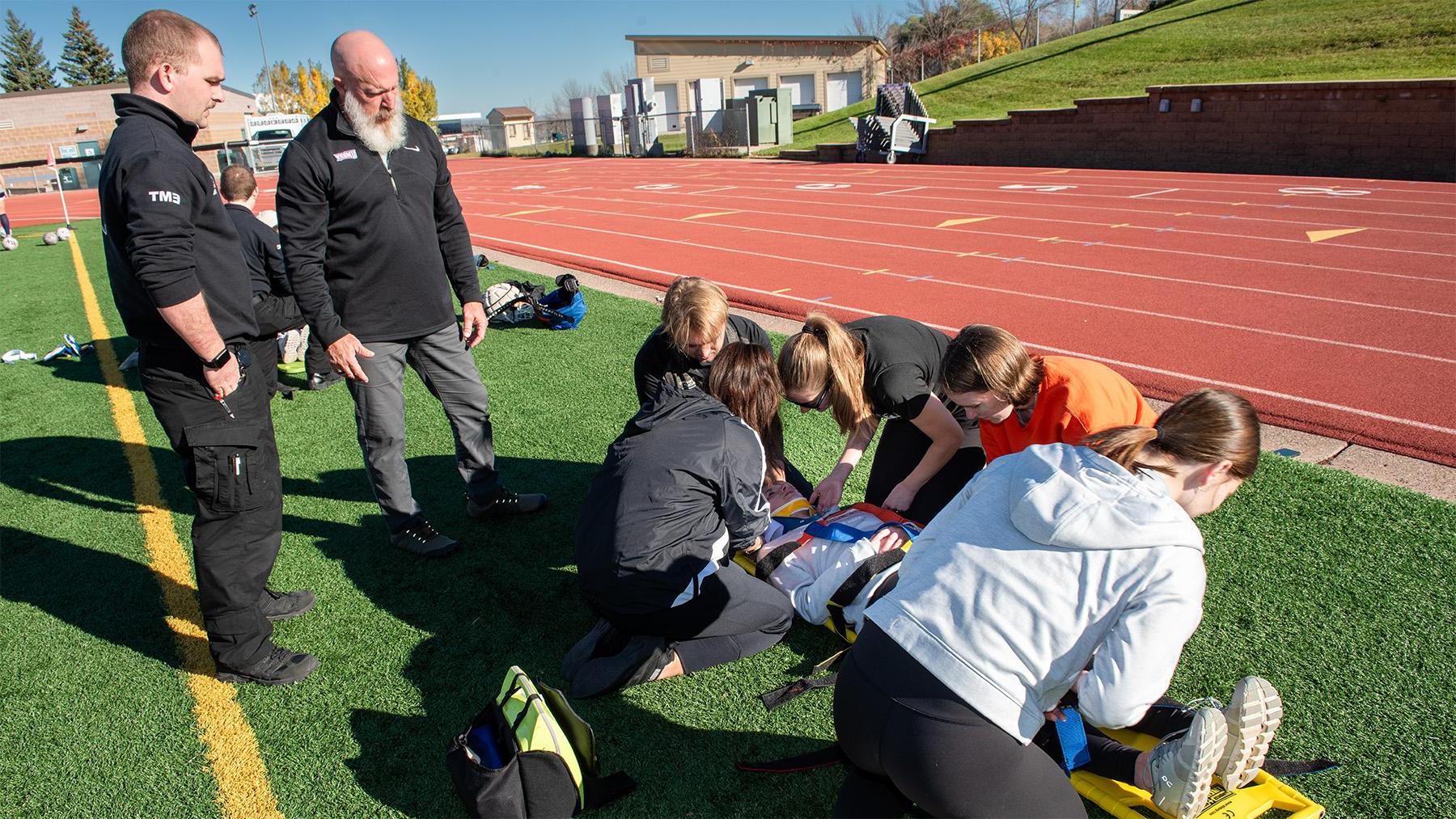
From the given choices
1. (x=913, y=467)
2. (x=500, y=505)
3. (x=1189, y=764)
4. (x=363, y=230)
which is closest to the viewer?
(x=1189, y=764)

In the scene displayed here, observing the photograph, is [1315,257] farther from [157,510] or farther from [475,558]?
[157,510]

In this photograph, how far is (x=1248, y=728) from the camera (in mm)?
2029

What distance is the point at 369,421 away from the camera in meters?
3.56

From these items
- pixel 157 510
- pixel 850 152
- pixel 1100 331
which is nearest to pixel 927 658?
pixel 157 510

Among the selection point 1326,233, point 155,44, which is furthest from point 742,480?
point 1326,233

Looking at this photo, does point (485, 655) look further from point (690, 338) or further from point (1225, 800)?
point (1225, 800)

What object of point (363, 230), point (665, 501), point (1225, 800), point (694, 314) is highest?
point (363, 230)

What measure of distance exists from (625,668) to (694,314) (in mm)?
1316

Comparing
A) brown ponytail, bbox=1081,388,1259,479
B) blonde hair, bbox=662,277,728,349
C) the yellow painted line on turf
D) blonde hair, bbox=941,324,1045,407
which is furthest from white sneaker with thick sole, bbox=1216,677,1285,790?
the yellow painted line on turf

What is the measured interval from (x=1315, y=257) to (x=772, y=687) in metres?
9.33

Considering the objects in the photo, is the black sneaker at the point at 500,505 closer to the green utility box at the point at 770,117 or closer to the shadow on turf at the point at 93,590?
the shadow on turf at the point at 93,590

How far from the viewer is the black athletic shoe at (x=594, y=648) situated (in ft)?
9.33

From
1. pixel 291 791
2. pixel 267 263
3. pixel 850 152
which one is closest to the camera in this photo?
pixel 291 791

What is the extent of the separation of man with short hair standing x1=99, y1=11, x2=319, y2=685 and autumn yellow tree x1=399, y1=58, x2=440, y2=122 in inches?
Answer: 2353
